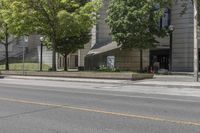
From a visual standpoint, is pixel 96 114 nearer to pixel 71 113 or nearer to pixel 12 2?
pixel 71 113

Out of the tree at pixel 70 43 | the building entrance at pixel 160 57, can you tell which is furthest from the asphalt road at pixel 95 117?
the building entrance at pixel 160 57

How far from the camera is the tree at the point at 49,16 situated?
38625 millimetres

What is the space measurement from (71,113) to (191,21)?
4414 cm

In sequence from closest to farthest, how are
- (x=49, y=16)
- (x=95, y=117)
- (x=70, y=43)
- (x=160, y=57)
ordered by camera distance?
(x=95, y=117)
(x=49, y=16)
(x=70, y=43)
(x=160, y=57)

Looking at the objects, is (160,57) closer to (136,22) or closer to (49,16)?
(136,22)

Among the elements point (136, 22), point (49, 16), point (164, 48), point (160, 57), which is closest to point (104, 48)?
point (164, 48)

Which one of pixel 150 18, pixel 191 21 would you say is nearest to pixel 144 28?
pixel 150 18

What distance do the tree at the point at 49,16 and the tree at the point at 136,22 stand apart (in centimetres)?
375

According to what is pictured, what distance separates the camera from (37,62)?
63.5 m

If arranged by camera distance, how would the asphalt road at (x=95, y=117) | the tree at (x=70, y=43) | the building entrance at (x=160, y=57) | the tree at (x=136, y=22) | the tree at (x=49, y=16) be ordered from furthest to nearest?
the building entrance at (x=160, y=57) < the tree at (x=70, y=43) < the tree at (x=136, y=22) < the tree at (x=49, y=16) < the asphalt road at (x=95, y=117)

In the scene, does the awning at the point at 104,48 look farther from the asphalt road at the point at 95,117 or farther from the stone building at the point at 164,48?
the asphalt road at the point at 95,117

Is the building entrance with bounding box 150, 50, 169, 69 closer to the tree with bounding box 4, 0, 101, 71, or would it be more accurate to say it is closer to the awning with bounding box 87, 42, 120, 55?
the awning with bounding box 87, 42, 120, 55

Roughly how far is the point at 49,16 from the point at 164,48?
2177cm

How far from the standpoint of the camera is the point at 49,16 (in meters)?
39.4
